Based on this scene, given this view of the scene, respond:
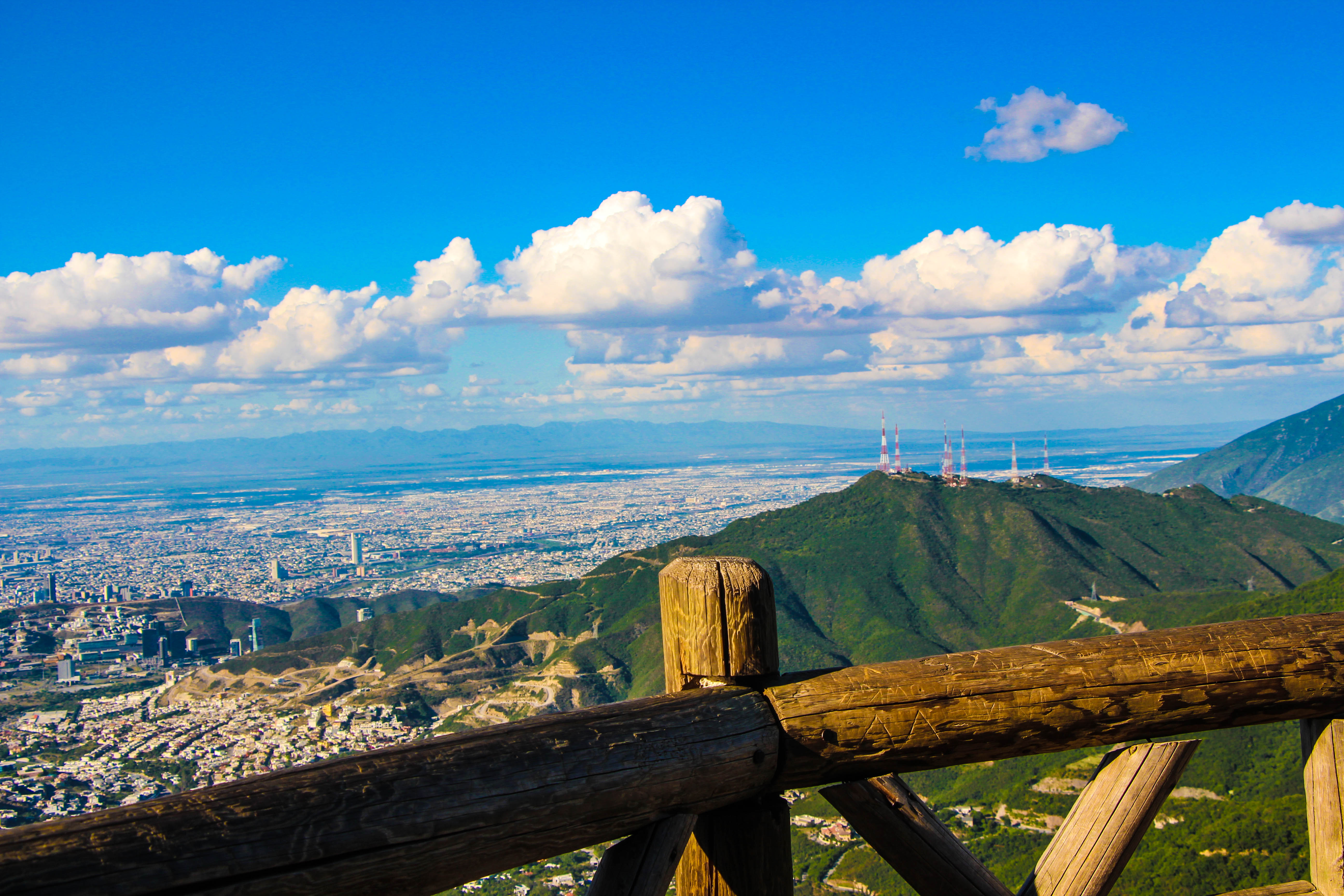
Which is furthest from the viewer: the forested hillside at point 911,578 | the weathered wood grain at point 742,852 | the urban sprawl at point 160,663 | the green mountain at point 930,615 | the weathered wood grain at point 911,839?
the forested hillside at point 911,578

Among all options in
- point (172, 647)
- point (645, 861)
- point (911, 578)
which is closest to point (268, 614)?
point (172, 647)

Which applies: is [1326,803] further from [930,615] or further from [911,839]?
[930,615]

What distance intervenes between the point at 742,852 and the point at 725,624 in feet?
2.01

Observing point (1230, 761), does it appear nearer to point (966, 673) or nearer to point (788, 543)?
point (966, 673)

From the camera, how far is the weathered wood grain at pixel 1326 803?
9.38 ft

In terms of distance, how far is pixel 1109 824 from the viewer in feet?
9.00

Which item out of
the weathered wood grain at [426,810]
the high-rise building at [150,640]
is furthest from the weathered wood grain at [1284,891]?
the high-rise building at [150,640]

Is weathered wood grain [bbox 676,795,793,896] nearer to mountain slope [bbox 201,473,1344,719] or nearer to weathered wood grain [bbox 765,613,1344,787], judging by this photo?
weathered wood grain [bbox 765,613,1344,787]

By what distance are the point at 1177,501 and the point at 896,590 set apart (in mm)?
53077

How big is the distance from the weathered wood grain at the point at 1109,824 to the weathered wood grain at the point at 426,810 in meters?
0.99

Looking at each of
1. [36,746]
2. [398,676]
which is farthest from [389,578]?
[36,746]

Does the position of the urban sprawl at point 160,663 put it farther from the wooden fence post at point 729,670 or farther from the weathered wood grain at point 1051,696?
the weathered wood grain at point 1051,696

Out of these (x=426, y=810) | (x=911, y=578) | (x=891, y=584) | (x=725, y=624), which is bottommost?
(x=891, y=584)

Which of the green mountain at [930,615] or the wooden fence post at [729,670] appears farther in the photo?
the green mountain at [930,615]
